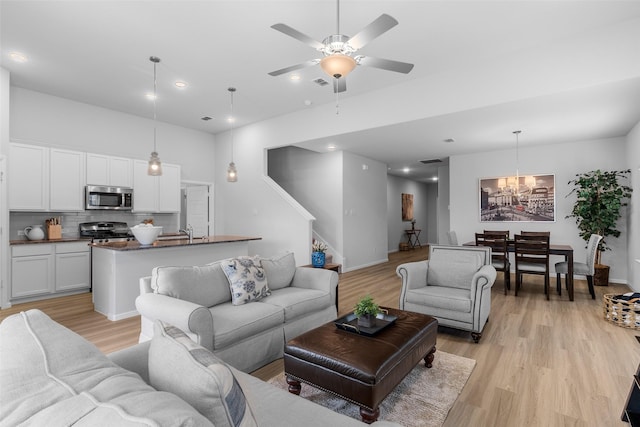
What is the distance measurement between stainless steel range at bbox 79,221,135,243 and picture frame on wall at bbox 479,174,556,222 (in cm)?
731

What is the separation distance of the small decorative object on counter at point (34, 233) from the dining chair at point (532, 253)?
7403mm

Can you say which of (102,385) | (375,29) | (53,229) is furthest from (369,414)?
(53,229)

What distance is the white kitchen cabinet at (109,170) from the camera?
5.57 metres

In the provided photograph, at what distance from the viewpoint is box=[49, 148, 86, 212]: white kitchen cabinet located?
5137mm

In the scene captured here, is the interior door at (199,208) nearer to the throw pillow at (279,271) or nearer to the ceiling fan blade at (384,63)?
the throw pillow at (279,271)

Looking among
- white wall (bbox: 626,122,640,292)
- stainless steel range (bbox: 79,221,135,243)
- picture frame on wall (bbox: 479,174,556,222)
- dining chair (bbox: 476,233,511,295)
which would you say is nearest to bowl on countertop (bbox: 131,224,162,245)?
stainless steel range (bbox: 79,221,135,243)

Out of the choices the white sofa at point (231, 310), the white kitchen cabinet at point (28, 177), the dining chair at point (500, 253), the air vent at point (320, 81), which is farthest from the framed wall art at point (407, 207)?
the white kitchen cabinet at point (28, 177)

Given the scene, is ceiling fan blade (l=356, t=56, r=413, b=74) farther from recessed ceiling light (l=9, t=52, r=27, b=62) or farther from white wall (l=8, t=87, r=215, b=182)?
white wall (l=8, t=87, r=215, b=182)

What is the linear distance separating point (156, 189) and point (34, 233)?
1999 mm

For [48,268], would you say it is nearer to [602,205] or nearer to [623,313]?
[623,313]

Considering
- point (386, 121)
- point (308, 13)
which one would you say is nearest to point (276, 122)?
point (386, 121)

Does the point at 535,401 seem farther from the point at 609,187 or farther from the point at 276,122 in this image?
the point at 276,122

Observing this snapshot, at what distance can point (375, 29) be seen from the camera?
235 cm

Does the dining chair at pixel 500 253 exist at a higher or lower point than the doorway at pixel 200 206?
lower
